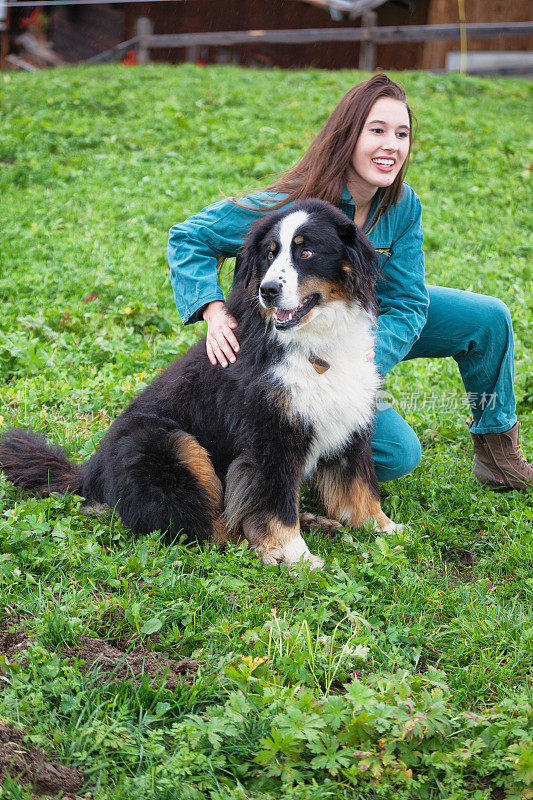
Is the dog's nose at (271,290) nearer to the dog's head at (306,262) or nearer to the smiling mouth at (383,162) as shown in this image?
the dog's head at (306,262)

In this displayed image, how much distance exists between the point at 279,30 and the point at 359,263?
13.4 meters

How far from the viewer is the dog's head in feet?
8.93

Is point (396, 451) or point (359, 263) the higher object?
point (359, 263)

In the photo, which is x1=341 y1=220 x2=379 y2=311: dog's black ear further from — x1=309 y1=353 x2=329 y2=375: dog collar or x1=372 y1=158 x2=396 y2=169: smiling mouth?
x1=372 y1=158 x2=396 y2=169: smiling mouth

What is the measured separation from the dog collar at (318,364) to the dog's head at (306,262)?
181 millimetres

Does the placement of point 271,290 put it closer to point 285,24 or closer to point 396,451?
point 396,451

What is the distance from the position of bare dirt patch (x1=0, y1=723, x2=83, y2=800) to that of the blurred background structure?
43.3 ft

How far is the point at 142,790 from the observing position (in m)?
1.88

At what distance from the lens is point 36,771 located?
6.29 feet

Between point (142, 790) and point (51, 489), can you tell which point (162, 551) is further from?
point (142, 790)

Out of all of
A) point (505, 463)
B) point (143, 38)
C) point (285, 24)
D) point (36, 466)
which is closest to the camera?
point (36, 466)

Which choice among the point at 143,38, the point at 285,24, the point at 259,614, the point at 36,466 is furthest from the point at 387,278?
the point at 285,24

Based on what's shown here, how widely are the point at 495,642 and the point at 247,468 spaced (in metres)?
1.11

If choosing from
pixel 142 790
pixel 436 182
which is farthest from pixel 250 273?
pixel 436 182
